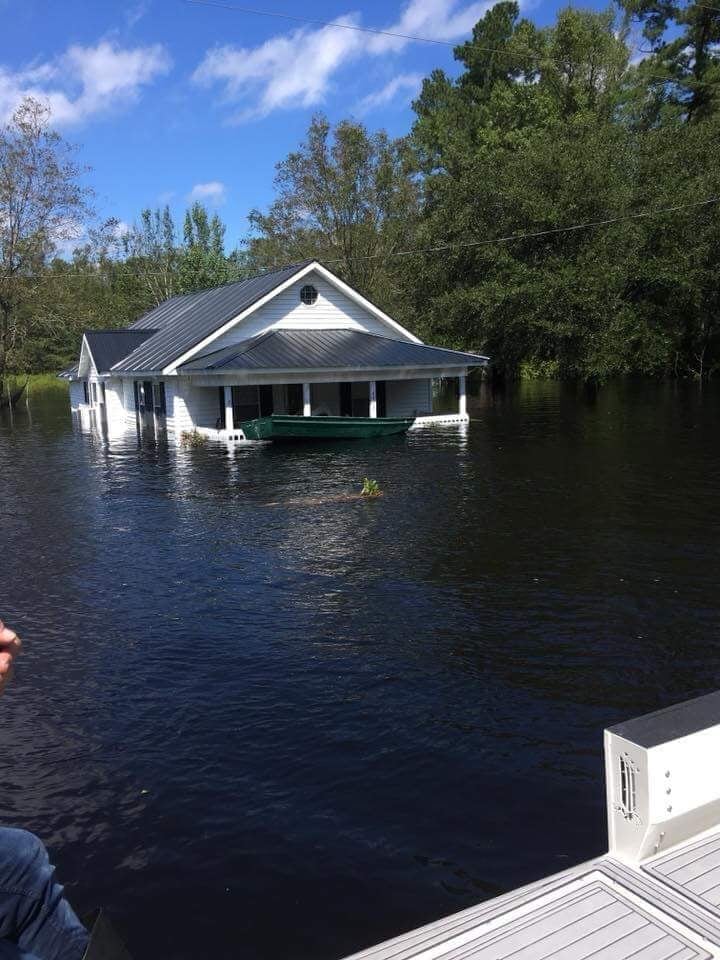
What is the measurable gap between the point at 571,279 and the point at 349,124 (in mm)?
21359

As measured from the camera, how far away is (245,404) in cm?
3206

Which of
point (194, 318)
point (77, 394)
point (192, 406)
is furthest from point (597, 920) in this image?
point (77, 394)

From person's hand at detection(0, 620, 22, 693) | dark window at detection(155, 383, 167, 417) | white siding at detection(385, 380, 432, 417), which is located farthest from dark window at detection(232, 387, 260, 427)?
person's hand at detection(0, 620, 22, 693)

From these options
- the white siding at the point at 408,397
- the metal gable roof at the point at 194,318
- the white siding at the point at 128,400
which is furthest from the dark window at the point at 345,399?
the white siding at the point at 128,400

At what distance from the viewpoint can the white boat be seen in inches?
129

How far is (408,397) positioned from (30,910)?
34.1m

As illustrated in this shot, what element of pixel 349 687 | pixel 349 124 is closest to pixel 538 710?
pixel 349 687

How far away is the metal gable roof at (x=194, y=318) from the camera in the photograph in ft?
102

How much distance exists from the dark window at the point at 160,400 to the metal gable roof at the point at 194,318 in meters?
1.29

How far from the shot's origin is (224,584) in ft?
37.8

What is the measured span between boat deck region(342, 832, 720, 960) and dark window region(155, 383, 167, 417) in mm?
31115

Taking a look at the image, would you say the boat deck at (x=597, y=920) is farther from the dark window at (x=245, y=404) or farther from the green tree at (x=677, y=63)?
the green tree at (x=677, y=63)

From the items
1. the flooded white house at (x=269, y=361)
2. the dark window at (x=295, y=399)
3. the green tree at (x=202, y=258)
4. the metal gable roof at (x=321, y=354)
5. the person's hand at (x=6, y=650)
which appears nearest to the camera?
the person's hand at (x=6, y=650)

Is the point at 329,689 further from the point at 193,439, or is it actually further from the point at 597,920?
the point at 193,439
